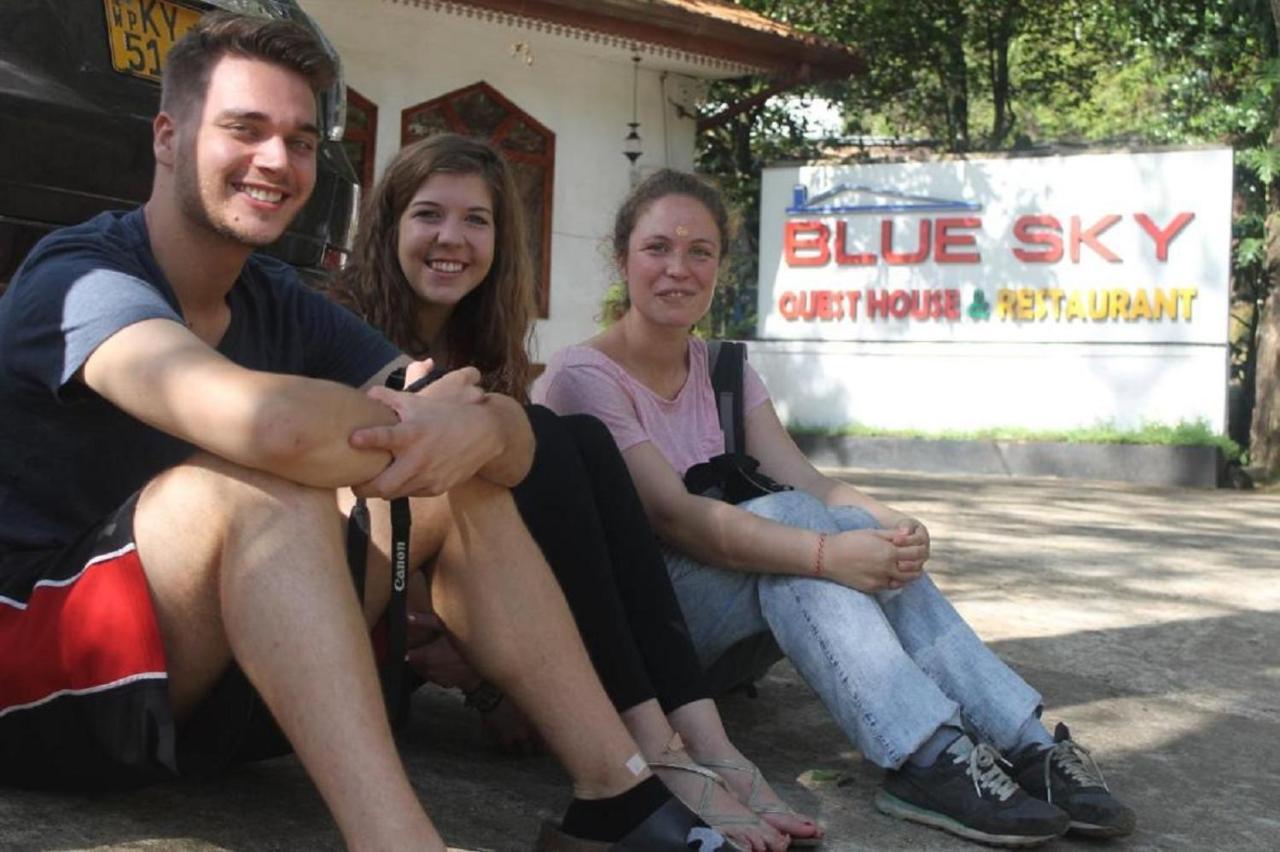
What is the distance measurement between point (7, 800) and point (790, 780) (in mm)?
1448

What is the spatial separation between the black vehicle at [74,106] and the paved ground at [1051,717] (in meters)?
1.39

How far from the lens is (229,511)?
2.23m

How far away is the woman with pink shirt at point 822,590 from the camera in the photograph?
9.72 feet

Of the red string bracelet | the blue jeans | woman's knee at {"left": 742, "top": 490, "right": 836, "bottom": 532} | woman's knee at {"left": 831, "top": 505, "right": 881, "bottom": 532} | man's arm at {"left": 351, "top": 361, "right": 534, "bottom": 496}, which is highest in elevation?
man's arm at {"left": 351, "top": 361, "right": 534, "bottom": 496}

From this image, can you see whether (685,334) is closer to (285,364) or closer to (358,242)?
(358,242)

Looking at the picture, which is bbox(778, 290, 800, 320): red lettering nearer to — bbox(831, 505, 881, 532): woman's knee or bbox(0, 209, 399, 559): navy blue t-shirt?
bbox(831, 505, 881, 532): woman's knee

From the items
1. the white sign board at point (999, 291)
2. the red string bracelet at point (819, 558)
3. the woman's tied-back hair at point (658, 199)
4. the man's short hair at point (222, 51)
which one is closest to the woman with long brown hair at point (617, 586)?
the red string bracelet at point (819, 558)

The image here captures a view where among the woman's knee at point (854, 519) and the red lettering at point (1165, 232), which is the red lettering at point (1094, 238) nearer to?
the red lettering at point (1165, 232)

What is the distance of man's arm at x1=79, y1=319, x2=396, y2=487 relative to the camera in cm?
223

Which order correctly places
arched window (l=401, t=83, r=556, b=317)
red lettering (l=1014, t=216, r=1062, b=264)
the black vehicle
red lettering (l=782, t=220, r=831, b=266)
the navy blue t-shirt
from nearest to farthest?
the navy blue t-shirt < the black vehicle < red lettering (l=1014, t=216, r=1062, b=264) < red lettering (l=782, t=220, r=831, b=266) < arched window (l=401, t=83, r=556, b=317)

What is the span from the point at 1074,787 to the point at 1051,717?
938 millimetres

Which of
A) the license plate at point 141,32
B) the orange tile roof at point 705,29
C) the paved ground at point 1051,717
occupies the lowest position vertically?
the paved ground at point 1051,717

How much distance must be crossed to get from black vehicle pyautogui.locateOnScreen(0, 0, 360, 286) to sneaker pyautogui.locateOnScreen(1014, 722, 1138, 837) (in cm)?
244

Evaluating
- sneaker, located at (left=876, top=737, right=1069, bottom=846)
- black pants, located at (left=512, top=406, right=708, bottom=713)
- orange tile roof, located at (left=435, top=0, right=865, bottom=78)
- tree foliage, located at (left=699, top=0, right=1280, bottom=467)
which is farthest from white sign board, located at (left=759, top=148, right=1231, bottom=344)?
black pants, located at (left=512, top=406, right=708, bottom=713)
